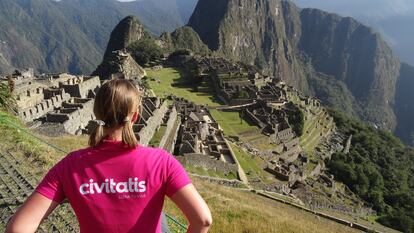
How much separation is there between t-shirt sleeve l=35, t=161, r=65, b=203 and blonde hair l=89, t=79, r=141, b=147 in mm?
287

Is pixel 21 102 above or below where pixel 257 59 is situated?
above

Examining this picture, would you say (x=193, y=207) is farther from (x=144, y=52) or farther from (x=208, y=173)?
(x=144, y=52)

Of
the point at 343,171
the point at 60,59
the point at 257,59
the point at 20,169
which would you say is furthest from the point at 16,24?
the point at 20,169

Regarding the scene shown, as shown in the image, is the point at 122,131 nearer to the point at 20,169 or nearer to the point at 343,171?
the point at 20,169

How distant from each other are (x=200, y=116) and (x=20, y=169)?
30027 mm

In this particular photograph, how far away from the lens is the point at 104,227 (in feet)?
9.05

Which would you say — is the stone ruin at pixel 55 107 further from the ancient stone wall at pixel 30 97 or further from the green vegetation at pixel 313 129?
the green vegetation at pixel 313 129

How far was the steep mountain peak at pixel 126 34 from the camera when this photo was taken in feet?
317

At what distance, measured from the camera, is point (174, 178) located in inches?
109

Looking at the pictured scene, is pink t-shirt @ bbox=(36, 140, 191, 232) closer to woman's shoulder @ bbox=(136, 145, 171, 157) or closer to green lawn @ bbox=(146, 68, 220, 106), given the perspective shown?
woman's shoulder @ bbox=(136, 145, 171, 157)

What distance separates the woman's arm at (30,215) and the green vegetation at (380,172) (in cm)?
3993

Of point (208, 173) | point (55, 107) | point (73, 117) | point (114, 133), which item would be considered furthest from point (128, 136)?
point (208, 173)

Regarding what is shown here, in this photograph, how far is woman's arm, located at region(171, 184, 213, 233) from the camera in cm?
268

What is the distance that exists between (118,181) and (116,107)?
0.46 m
